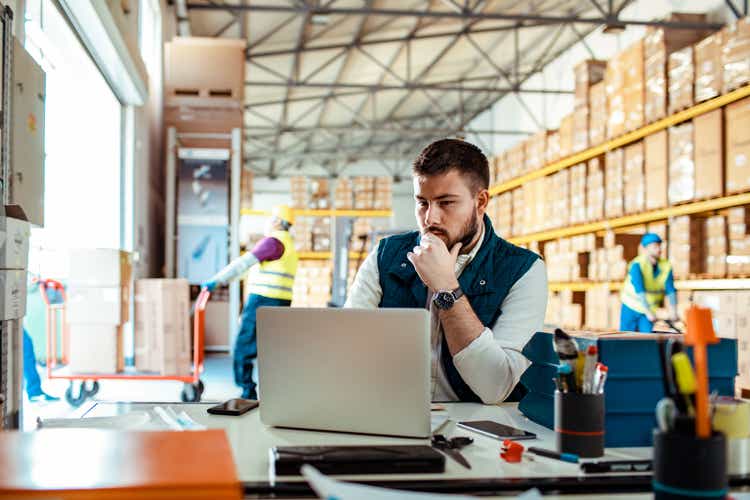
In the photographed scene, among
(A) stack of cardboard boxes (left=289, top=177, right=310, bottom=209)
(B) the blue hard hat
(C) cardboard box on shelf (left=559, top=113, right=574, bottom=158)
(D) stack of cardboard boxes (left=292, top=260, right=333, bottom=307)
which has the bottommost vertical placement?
(D) stack of cardboard boxes (left=292, top=260, right=333, bottom=307)

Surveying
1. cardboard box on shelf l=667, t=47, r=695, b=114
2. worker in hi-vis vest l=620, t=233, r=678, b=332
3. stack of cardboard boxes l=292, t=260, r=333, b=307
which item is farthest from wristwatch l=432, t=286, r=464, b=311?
stack of cardboard boxes l=292, t=260, r=333, b=307

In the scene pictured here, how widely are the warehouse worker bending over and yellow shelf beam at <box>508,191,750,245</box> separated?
412 cm

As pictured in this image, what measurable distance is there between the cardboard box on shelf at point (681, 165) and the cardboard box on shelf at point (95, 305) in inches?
180

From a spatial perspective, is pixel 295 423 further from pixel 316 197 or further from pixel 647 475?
pixel 316 197

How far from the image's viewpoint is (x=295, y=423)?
1514mm

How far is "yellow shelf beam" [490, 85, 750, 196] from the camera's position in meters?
5.76

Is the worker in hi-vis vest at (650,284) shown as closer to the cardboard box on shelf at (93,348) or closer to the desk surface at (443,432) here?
the cardboard box on shelf at (93,348)

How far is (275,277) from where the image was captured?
5.96 meters

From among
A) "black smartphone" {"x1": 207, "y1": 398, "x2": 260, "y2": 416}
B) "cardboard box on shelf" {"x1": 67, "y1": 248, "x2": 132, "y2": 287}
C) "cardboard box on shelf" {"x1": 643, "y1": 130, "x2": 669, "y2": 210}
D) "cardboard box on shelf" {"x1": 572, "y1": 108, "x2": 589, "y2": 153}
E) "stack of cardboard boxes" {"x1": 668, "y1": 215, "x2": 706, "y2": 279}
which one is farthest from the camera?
"cardboard box on shelf" {"x1": 572, "y1": 108, "x2": 589, "y2": 153}

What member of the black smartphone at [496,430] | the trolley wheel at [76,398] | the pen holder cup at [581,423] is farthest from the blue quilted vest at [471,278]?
the trolley wheel at [76,398]

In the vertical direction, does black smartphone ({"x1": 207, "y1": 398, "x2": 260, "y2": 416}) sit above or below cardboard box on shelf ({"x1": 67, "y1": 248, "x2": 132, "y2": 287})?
below

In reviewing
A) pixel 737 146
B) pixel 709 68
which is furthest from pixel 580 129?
pixel 737 146

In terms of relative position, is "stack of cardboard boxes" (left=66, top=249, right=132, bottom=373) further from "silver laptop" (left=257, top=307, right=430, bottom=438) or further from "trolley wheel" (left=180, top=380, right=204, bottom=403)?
"silver laptop" (left=257, top=307, right=430, bottom=438)

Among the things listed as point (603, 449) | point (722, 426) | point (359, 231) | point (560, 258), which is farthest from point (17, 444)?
point (359, 231)
